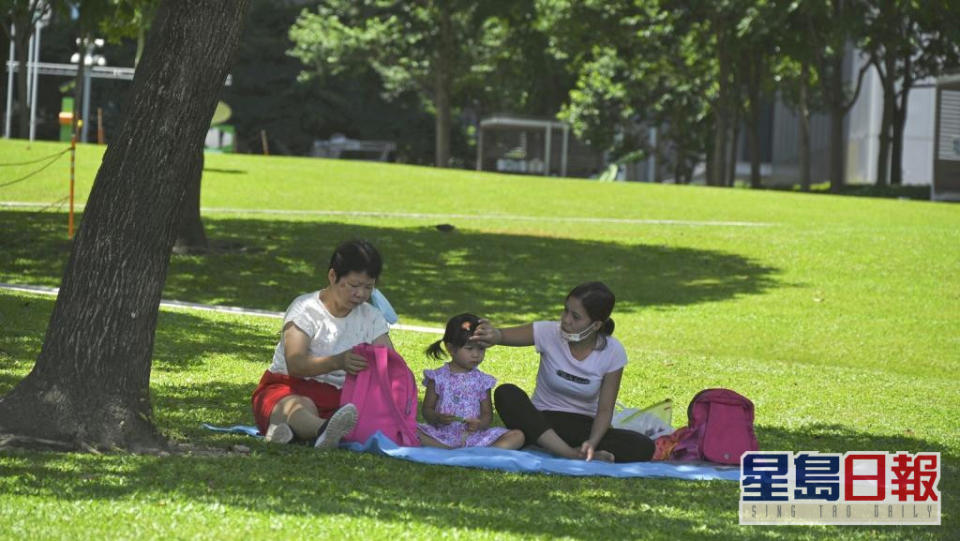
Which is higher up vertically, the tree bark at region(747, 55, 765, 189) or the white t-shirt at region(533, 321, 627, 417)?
the tree bark at region(747, 55, 765, 189)

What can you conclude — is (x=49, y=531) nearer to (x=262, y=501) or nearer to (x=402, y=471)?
(x=262, y=501)

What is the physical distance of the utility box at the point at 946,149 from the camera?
40938mm

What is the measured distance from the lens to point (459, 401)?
8633 millimetres

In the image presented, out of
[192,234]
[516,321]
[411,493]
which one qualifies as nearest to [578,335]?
Result: [411,493]

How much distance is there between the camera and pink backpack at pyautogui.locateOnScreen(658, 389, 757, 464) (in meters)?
8.53

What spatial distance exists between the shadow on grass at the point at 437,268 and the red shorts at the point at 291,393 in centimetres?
851

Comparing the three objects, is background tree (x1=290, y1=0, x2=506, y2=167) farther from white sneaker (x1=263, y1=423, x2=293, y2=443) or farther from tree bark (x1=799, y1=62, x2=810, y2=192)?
white sneaker (x1=263, y1=423, x2=293, y2=443)

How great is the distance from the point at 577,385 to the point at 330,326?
144 centimetres

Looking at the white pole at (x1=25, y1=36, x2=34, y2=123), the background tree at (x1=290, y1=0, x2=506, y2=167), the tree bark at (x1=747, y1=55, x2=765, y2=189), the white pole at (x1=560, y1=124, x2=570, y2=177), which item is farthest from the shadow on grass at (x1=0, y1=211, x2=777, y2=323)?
the white pole at (x1=560, y1=124, x2=570, y2=177)

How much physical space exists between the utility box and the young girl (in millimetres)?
34661

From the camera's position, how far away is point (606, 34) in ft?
160

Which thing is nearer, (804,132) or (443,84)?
(804,132)

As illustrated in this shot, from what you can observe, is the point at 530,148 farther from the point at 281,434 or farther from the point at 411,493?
the point at 411,493

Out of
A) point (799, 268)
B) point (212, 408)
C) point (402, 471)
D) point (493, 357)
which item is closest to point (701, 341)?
point (493, 357)
